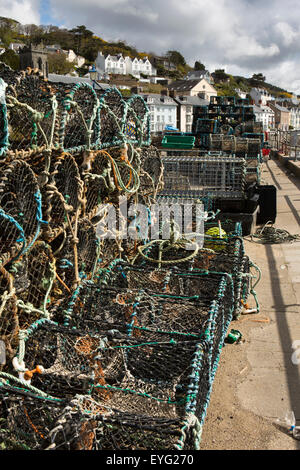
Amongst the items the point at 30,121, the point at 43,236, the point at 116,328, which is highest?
the point at 30,121

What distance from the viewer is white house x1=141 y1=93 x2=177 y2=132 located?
142 ft

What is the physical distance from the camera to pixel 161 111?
44844mm

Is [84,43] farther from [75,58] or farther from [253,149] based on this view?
[253,149]

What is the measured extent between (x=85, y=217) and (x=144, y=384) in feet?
4.67

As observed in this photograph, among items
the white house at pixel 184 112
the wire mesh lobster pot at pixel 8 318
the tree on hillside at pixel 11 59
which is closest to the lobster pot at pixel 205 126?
the wire mesh lobster pot at pixel 8 318

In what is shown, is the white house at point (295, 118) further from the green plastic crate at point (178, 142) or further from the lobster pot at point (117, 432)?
the lobster pot at point (117, 432)

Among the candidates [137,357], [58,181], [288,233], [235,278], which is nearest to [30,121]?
[58,181]

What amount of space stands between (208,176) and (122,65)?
82674 millimetres

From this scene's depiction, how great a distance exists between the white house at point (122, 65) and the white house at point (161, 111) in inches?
1261

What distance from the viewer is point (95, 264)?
3627mm

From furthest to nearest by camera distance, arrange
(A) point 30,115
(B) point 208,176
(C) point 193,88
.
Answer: (C) point 193,88
(B) point 208,176
(A) point 30,115

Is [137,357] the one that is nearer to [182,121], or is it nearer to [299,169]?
[299,169]

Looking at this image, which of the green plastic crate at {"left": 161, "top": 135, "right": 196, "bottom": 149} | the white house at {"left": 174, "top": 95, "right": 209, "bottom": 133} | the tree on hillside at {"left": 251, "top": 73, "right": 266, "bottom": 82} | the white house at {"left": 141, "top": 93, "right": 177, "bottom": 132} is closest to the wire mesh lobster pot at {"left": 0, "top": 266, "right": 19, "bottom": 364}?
A: the green plastic crate at {"left": 161, "top": 135, "right": 196, "bottom": 149}

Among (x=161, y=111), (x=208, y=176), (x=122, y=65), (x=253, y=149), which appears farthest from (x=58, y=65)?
(x=208, y=176)
